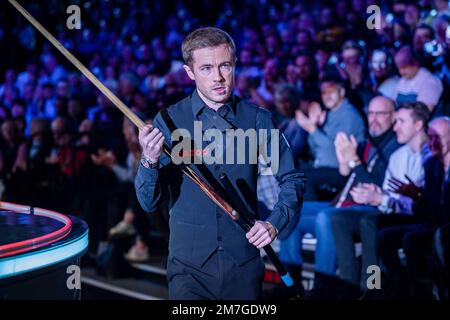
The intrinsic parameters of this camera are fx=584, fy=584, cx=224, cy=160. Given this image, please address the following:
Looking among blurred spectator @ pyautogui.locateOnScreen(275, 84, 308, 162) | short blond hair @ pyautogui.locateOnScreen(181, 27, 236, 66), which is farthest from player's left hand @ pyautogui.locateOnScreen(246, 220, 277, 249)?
blurred spectator @ pyautogui.locateOnScreen(275, 84, 308, 162)

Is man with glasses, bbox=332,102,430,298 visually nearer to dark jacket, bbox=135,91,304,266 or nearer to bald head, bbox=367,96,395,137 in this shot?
bald head, bbox=367,96,395,137

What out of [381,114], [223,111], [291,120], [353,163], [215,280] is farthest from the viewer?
[291,120]

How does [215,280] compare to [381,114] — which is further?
[381,114]

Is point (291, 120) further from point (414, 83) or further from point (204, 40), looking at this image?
point (204, 40)

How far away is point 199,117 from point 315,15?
5168 millimetres

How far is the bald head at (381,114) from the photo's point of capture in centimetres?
457

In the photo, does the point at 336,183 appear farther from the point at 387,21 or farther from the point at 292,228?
the point at 387,21

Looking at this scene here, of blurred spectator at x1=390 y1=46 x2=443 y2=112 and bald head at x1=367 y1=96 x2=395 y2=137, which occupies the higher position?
blurred spectator at x1=390 y1=46 x2=443 y2=112

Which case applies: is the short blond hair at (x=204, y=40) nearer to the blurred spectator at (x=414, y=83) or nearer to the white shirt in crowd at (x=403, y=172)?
the white shirt in crowd at (x=403, y=172)

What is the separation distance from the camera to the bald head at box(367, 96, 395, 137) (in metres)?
4.57

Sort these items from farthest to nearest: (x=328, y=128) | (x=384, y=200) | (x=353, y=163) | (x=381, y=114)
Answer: (x=328, y=128), (x=381, y=114), (x=353, y=163), (x=384, y=200)

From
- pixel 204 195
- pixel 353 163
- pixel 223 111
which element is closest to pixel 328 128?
pixel 353 163

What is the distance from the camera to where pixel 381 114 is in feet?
15.1

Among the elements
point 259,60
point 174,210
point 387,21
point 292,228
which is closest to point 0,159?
point 259,60
